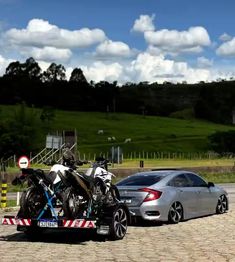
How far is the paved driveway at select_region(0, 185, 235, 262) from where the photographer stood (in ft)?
34.4

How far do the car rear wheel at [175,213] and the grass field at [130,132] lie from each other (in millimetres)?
83809

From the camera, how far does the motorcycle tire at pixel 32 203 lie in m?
12.3

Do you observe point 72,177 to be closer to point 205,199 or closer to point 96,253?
point 96,253

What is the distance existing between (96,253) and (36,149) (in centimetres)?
8271

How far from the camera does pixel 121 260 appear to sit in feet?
33.3

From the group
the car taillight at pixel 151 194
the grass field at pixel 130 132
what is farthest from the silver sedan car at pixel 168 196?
the grass field at pixel 130 132

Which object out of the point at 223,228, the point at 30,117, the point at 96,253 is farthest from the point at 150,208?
the point at 30,117

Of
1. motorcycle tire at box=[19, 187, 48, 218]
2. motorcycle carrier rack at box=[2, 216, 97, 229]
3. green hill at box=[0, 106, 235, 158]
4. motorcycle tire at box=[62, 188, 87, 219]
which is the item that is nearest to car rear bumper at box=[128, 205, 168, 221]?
motorcycle tire at box=[62, 188, 87, 219]

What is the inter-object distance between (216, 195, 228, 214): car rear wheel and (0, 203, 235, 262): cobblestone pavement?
2.72 meters

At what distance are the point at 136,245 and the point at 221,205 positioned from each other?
685cm

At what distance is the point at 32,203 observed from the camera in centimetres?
1231

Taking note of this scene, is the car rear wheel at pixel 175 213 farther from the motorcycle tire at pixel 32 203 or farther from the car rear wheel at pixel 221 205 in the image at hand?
the motorcycle tire at pixel 32 203

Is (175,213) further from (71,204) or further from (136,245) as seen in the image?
(71,204)

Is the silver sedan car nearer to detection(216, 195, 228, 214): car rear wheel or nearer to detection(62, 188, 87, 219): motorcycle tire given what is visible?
detection(216, 195, 228, 214): car rear wheel
